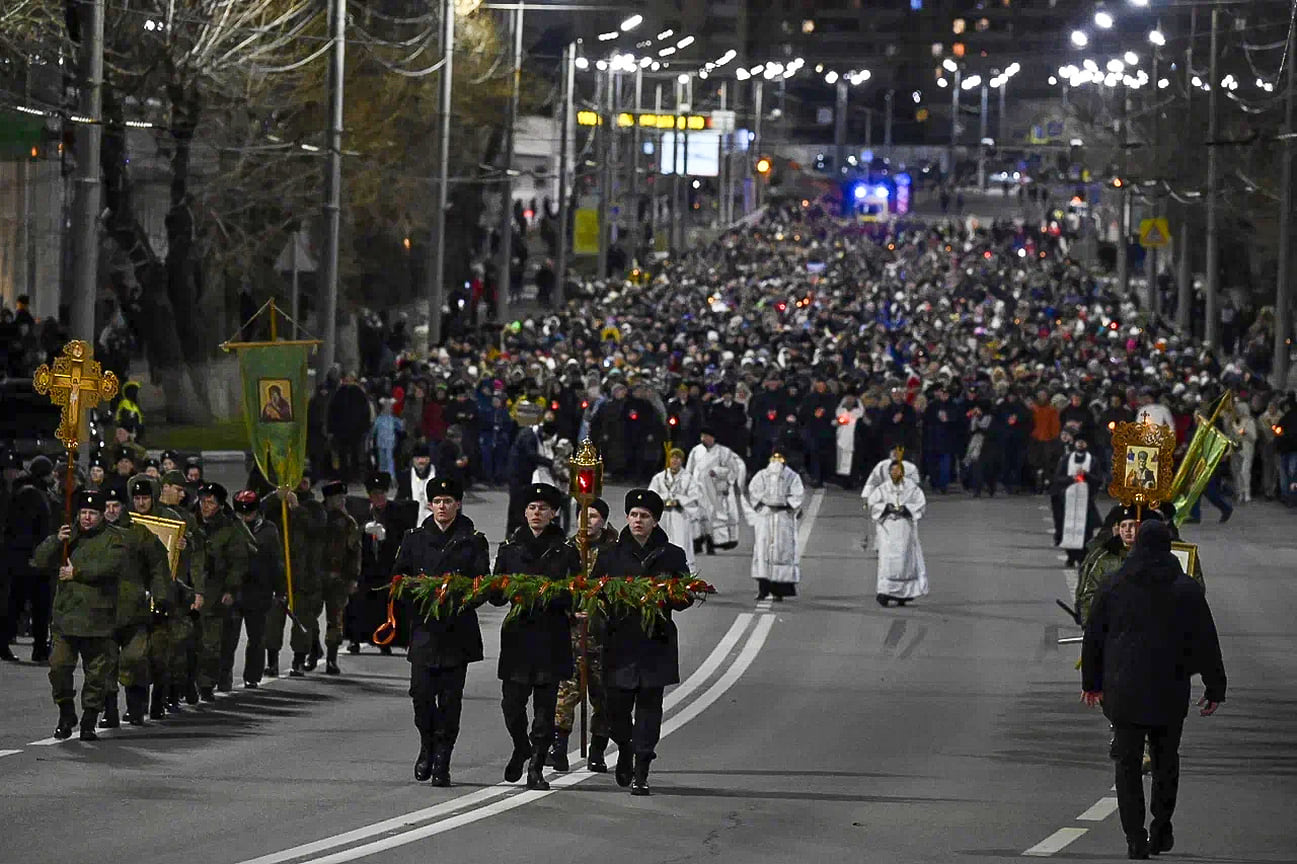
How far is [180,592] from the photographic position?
1702cm

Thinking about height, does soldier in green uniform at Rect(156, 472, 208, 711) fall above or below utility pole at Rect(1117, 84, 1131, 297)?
below

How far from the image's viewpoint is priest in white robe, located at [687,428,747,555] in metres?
27.5

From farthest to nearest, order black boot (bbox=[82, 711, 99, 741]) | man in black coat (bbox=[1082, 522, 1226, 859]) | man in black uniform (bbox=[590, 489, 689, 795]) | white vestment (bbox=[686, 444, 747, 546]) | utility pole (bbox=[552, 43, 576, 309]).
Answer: utility pole (bbox=[552, 43, 576, 309]) < white vestment (bbox=[686, 444, 747, 546]) < black boot (bbox=[82, 711, 99, 741]) < man in black uniform (bbox=[590, 489, 689, 795]) < man in black coat (bbox=[1082, 522, 1226, 859])

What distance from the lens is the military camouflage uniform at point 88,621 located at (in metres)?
15.9

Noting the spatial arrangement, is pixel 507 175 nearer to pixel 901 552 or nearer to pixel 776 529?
pixel 776 529

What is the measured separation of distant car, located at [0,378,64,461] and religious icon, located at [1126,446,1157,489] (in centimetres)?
1787

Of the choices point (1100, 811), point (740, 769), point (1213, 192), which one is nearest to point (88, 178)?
point (740, 769)

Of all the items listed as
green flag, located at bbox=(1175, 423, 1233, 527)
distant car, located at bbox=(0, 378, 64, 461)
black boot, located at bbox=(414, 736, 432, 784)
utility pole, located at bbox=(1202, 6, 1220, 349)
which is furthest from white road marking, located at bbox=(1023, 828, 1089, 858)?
utility pole, located at bbox=(1202, 6, 1220, 349)

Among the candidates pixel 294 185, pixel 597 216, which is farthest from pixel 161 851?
pixel 597 216

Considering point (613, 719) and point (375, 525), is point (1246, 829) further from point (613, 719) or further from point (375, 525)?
point (375, 525)

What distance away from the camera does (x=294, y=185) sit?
43.8 meters

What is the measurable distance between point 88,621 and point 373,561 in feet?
17.3

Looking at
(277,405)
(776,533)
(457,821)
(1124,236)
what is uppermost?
(1124,236)

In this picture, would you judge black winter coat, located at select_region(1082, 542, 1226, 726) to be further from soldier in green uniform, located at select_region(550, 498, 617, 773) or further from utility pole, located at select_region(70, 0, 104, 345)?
utility pole, located at select_region(70, 0, 104, 345)
